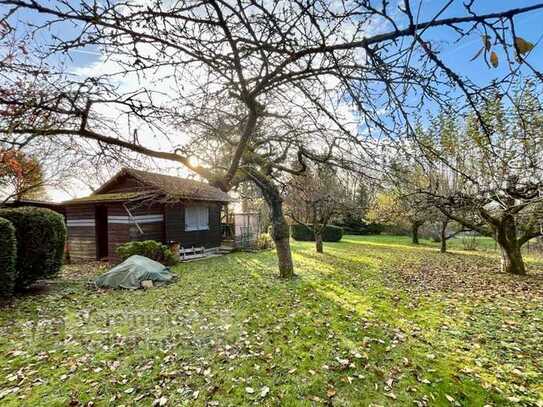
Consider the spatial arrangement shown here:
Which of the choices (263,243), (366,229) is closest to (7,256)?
(263,243)

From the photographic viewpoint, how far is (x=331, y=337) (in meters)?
4.57

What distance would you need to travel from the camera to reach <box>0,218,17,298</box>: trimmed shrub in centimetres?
615

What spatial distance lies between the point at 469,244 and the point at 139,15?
83.0ft

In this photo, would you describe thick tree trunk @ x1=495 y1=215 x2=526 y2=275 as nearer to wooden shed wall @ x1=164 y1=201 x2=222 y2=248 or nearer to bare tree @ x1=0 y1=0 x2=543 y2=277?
bare tree @ x1=0 y1=0 x2=543 y2=277

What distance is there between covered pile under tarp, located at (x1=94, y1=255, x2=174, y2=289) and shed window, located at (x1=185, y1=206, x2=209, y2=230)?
5.72 meters

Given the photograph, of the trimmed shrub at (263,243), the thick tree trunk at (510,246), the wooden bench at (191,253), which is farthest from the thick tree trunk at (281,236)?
the trimmed shrub at (263,243)

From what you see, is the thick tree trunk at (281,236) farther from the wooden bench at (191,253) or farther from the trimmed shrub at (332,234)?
the trimmed shrub at (332,234)

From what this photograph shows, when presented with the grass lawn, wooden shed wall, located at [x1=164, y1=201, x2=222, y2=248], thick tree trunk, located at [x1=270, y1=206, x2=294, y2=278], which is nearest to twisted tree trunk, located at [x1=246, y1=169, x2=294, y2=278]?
thick tree trunk, located at [x1=270, y1=206, x2=294, y2=278]

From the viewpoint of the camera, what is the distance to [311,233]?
2548 centimetres

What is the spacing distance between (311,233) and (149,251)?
16.5 m

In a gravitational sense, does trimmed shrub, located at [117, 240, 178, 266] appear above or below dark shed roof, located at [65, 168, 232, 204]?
below

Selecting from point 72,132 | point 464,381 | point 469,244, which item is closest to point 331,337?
point 464,381

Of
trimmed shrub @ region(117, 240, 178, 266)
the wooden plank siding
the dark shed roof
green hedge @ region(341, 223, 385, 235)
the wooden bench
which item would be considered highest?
the dark shed roof

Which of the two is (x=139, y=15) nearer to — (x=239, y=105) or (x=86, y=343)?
(x=239, y=105)
